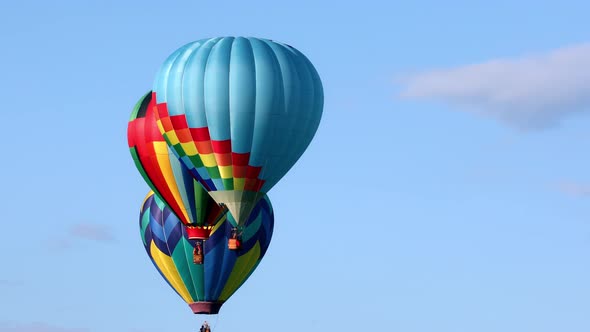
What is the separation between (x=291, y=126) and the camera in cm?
7950

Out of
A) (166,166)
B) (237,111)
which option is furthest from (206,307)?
(237,111)

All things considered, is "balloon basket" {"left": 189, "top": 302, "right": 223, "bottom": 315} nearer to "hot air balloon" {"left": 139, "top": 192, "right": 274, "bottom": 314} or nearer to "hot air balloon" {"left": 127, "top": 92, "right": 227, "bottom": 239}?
"hot air balloon" {"left": 139, "top": 192, "right": 274, "bottom": 314}

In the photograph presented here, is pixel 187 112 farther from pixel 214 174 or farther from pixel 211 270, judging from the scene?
pixel 211 270

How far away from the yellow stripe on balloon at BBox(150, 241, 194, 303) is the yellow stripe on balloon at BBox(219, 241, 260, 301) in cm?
142

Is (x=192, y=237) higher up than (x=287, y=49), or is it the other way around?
(x=287, y=49)

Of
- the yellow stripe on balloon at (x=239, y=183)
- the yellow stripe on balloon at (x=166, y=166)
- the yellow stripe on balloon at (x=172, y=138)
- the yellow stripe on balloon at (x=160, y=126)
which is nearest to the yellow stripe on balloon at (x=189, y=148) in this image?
the yellow stripe on balloon at (x=172, y=138)

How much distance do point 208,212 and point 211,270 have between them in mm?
3708

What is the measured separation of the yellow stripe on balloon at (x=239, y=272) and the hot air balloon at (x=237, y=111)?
22.4 ft

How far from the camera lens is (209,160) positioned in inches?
3142

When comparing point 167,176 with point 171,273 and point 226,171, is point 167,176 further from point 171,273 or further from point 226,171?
point 171,273

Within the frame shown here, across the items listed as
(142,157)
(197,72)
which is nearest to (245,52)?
(197,72)

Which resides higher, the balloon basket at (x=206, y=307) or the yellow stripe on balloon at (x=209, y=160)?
the yellow stripe on balloon at (x=209, y=160)

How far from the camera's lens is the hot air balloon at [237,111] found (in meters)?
78.8

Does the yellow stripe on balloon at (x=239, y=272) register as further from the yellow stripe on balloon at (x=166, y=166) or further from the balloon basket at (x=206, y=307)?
the yellow stripe on balloon at (x=166, y=166)
